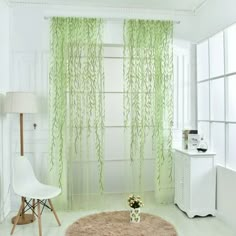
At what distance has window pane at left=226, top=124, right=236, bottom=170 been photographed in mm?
3123

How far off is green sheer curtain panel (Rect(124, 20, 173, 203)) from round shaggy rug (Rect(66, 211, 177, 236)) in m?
0.62

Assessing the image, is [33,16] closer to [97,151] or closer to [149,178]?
[97,151]

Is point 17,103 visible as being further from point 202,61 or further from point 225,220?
point 225,220

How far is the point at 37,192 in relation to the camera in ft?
10.0

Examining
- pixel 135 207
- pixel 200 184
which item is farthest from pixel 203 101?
pixel 135 207

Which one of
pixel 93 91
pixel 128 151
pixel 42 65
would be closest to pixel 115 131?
pixel 128 151

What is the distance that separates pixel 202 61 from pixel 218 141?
123 cm

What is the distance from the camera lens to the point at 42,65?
12.2 ft

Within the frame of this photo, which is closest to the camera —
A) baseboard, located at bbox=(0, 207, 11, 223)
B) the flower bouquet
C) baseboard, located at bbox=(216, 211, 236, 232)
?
baseboard, located at bbox=(216, 211, 236, 232)

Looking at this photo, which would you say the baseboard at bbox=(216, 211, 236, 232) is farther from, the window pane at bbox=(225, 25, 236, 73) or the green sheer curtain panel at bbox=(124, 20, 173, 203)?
the window pane at bbox=(225, 25, 236, 73)

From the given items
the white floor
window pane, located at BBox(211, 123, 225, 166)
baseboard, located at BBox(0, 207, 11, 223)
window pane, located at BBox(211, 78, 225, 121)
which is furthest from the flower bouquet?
baseboard, located at BBox(0, 207, 11, 223)

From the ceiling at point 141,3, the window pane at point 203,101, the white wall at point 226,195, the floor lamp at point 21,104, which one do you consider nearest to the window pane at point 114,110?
the window pane at point 203,101

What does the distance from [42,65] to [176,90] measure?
1.99 metres

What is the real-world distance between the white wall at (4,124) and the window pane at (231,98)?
9.24 feet
